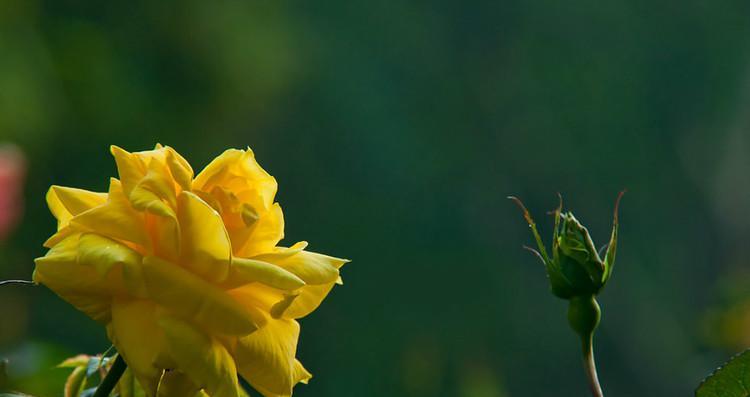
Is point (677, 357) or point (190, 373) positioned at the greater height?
point (190, 373)

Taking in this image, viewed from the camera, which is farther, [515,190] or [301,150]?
[515,190]

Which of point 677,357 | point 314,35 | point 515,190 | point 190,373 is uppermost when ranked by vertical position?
point 190,373

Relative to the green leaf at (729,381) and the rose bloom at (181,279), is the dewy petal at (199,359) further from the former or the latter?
the green leaf at (729,381)

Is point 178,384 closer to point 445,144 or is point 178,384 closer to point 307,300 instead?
point 307,300

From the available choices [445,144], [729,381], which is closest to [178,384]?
[729,381]

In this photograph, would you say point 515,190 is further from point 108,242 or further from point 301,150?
point 108,242

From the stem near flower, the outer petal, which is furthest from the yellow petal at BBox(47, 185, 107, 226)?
the stem near flower

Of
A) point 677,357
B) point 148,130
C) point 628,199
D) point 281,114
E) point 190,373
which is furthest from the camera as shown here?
point 628,199

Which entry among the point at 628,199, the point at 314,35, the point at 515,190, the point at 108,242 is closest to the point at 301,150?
the point at 314,35
